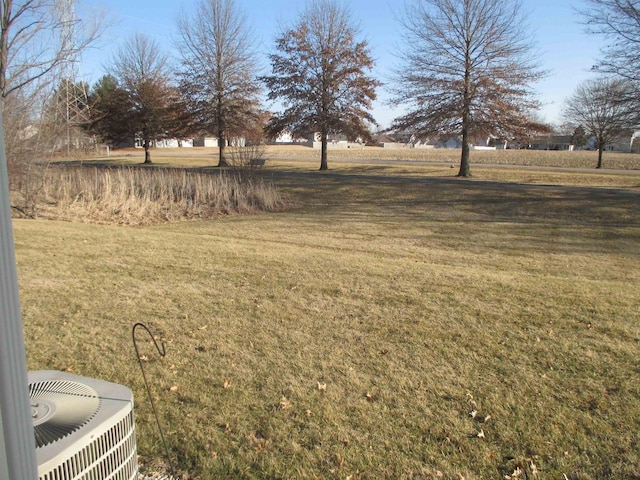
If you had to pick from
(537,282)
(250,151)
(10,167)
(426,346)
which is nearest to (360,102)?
(250,151)

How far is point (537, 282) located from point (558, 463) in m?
4.11

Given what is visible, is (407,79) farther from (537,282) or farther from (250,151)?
(537,282)

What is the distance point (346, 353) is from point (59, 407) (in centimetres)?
263

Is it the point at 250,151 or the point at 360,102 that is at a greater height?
the point at 360,102

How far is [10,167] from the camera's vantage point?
12305 millimetres

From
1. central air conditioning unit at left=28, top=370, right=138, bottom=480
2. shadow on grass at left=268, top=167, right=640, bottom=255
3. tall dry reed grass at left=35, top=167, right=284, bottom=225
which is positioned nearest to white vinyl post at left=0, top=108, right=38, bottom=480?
central air conditioning unit at left=28, top=370, right=138, bottom=480

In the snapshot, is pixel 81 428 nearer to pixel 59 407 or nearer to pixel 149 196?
pixel 59 407

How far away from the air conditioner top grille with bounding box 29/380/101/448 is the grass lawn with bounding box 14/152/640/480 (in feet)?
3.38

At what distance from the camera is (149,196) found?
15227 mm

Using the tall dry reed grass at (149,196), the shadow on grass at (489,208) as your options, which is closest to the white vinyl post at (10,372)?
the shadow on grass at (489,208)

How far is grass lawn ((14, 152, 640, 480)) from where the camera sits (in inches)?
116

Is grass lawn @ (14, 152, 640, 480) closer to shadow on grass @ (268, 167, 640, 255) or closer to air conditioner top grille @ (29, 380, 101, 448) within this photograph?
air conditioner top grille @ (29, 380, 101, 448)

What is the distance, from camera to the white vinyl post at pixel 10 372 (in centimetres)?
125

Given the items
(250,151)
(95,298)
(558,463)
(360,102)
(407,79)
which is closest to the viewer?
(558,463)
